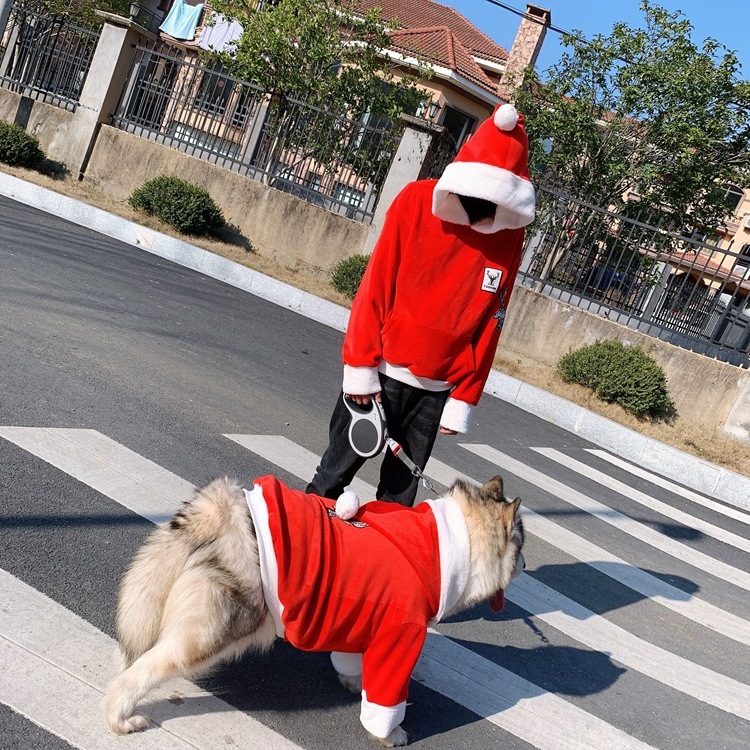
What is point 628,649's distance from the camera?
4.69 m

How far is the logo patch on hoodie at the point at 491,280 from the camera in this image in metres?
3.67

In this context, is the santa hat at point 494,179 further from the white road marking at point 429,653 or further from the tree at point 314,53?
the tree at point 314,53

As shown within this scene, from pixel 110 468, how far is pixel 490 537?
2.30 metres

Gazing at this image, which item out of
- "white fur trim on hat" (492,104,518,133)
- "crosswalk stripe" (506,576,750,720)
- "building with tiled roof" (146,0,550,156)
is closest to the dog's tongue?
"crosswalk stripe" (506,576,750,720)

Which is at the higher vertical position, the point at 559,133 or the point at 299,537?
the point at 559,133

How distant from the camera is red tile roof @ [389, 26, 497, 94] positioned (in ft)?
100

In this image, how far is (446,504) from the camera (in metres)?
3.17

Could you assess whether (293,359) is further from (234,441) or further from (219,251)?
(219,251)

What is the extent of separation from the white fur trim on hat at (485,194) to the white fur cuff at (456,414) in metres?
0.78

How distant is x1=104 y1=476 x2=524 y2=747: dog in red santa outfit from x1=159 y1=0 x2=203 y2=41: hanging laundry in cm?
3086

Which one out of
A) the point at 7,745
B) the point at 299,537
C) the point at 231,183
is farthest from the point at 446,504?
the point at 231,183

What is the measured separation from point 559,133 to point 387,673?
47.1 ft

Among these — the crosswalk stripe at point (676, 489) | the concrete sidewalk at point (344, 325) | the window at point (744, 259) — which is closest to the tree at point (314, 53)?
the concrete sidewalk at point (344, 325)

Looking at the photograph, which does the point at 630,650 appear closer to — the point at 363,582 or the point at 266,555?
the point at 363,582
